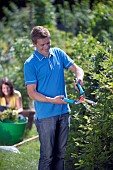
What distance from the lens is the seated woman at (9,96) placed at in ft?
22.9

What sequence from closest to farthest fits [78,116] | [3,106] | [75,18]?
[78,116] < [3,106] < [75,18]

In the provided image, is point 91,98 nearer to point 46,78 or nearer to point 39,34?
point 46,78

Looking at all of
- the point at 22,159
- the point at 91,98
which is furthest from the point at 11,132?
the point at 91,98

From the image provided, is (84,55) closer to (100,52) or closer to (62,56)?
(100,52)

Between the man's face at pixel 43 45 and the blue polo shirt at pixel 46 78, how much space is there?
0.04 metres

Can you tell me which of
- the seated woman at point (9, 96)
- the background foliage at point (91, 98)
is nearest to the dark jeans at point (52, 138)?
the background foliage at point (91, 98)

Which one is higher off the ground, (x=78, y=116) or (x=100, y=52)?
(x=100, y=52)

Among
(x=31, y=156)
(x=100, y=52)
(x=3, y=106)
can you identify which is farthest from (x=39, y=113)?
(x=3, y=106)

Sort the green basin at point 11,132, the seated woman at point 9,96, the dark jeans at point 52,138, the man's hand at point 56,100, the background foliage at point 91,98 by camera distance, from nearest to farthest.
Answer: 1. the man's hand at point 56,100
2. the dark jeans at point 52,138
3. the background foliage at point 91,98
4. the green basin at point 11,132
5. the seated woman at point 9,96

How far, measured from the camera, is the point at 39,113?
446cm

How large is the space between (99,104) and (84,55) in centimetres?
124

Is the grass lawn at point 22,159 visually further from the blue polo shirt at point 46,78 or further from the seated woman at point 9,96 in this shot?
the blue polo shirt at point 46,78

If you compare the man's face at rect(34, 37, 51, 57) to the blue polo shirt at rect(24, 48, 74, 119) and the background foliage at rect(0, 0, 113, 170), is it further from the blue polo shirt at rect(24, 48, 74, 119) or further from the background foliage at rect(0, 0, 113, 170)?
the background foliage at rect(0, 0, 113, 170)

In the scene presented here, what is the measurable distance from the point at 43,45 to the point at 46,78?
11.5 inches
